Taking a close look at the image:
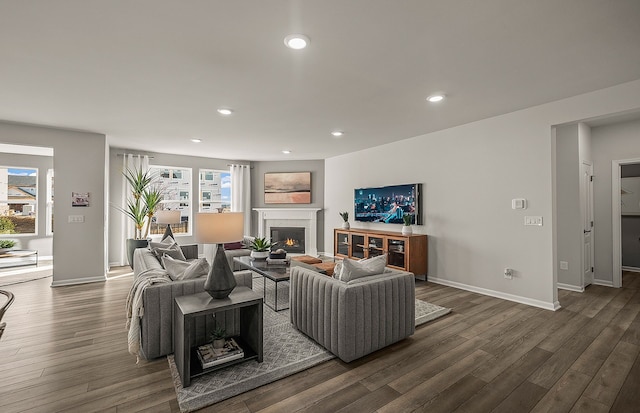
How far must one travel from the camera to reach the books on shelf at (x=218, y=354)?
2.25 metres

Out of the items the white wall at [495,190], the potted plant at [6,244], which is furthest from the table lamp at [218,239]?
the potted plant at [6,244]

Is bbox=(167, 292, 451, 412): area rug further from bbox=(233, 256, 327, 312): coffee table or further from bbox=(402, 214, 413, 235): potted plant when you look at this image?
bbox=(402, 214, 413, 235): potted plant

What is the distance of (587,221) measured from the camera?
184 inches

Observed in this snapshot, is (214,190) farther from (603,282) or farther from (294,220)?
(603,282)

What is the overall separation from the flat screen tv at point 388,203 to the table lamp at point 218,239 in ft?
12.0

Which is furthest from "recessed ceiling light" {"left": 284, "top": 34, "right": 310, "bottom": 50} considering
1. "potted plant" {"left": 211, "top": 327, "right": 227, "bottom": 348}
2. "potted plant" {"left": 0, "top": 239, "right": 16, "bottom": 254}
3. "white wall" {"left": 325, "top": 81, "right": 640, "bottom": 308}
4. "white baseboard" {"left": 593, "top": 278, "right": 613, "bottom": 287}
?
"potted plant" {"left": 0, "top": 239, "right": 16, "bottom": 254}

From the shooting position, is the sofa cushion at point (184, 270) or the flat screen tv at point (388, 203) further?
the flat screen tv at point (388, 203)

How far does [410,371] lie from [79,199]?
5.49 meters

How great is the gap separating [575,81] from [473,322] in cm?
270

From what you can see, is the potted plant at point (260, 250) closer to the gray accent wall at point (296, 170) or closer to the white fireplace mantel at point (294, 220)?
the white fireplace mantel at point (294, 220)

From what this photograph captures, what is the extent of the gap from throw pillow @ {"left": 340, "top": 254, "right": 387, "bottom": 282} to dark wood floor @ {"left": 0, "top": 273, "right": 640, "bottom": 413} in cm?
69

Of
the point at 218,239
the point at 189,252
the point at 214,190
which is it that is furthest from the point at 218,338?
the point at 214,190

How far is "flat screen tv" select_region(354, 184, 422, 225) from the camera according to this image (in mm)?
5152

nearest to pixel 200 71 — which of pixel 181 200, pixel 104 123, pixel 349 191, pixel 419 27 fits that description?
pixel 419 27
